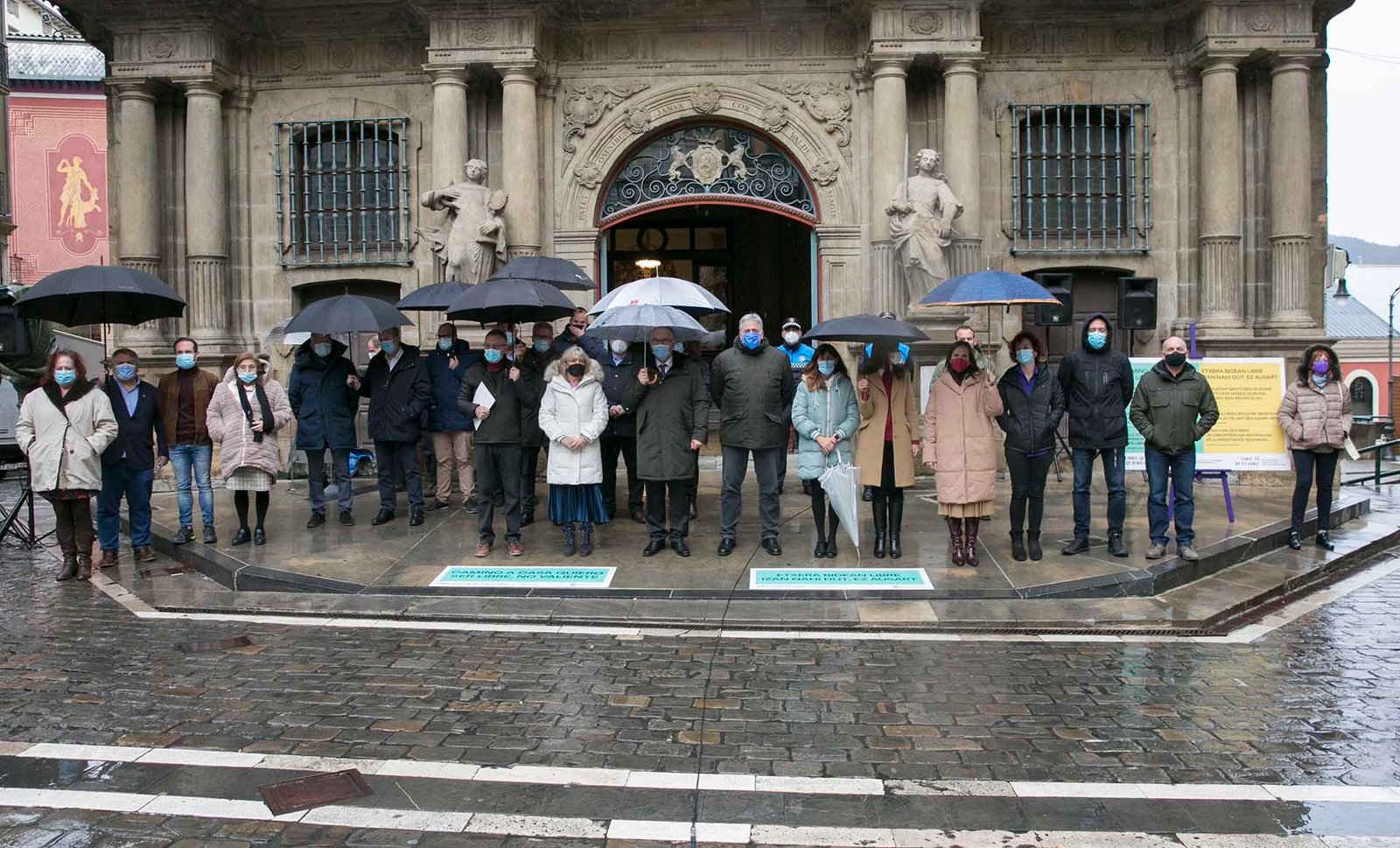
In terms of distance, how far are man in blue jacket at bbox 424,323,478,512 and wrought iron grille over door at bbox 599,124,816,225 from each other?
4.88m

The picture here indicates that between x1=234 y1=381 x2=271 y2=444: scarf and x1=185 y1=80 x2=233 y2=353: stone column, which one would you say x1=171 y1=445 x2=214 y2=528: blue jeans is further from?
x1=185 y1=80 x2=233 y2=353: stone column

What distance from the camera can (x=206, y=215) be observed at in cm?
1549

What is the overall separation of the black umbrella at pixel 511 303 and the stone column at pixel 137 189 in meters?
7.54

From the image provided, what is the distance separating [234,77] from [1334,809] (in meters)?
16.1

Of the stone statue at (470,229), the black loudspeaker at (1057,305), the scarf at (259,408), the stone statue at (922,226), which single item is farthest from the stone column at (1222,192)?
the scarf at (259,408)

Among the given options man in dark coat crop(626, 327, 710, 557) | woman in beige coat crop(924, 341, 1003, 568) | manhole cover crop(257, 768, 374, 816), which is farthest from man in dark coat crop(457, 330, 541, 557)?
manhole cover crop(257, 768, 374, 816)

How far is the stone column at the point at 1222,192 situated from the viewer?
1471cm

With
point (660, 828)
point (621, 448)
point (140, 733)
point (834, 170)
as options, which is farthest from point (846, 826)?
point (834, 170)

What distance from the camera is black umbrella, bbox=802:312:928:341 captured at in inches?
349

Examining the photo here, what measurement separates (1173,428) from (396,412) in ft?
23.6

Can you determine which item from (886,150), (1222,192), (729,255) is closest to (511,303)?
(886,150)

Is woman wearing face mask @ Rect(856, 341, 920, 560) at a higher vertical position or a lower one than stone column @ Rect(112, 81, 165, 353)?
lower

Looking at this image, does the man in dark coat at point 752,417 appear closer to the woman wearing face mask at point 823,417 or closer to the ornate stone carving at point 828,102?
the woman wearing face mask at point 823,417

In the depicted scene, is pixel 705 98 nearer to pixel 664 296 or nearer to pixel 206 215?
pixel 664 296
